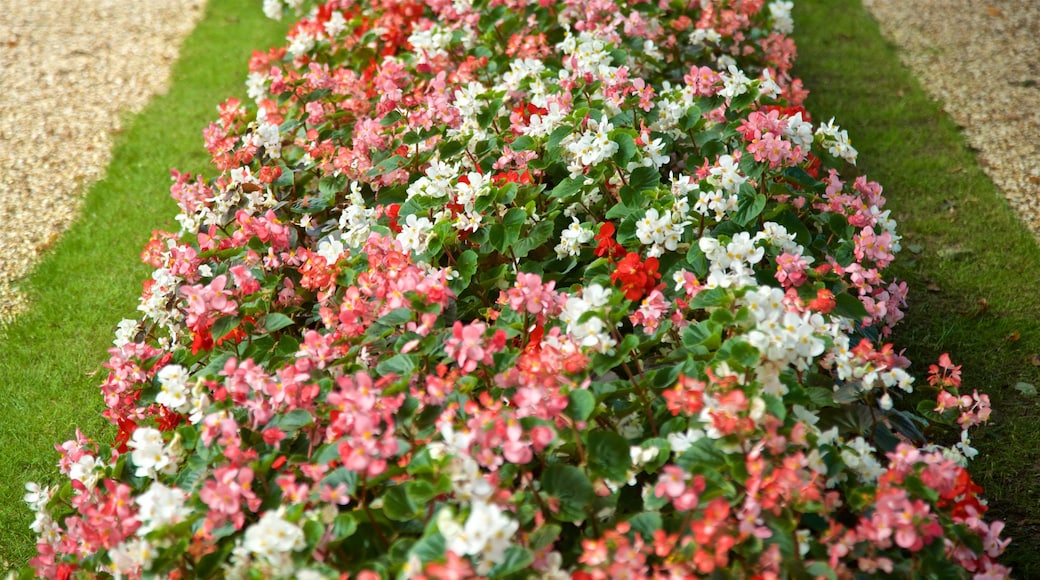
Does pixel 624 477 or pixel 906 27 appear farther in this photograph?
pixel 906 27

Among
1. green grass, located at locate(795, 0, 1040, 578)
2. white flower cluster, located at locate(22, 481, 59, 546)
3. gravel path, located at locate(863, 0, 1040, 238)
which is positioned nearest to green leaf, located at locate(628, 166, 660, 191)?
green grass, located at locate(795, 0, 1040, 578)

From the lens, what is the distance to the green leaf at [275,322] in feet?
7.01

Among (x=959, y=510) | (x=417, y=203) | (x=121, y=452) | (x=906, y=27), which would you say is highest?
(x=417, y=203)

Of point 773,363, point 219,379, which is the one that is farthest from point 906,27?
point 219,379

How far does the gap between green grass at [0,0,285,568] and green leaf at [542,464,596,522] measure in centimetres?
161

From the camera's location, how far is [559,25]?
3.54 meters

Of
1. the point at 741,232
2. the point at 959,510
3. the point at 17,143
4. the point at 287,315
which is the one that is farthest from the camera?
the point at 17,143

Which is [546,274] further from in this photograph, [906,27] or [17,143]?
[906,27]

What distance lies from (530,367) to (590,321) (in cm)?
16

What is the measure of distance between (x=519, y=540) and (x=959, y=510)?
0.82 metres

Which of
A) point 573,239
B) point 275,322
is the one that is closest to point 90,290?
point 275,322

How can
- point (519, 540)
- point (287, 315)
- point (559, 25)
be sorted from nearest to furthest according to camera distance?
1. point (519, 540)
2. point (287, 315)
3. point (559, 25)

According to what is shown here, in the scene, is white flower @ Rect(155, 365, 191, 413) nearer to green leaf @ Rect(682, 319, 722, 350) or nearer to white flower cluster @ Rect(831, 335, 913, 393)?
green leaf @ Rect(682, 319, 722, 350)

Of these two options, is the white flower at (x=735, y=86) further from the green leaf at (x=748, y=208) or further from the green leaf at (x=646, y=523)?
the green leaf at (x=646, y=523)
